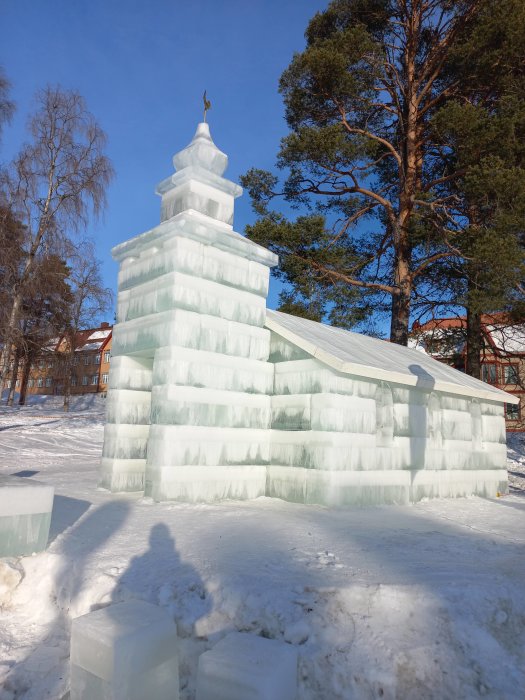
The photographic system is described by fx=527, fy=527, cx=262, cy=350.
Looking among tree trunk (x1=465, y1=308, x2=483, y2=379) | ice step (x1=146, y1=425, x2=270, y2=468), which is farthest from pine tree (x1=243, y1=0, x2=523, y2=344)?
ice step (x1=146, y1=425, x2=270, y2=468)

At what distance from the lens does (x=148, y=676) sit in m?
3.31

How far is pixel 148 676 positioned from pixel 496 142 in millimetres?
16972

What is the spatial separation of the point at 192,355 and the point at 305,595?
5.00m

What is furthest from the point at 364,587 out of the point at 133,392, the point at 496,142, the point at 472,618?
the point at 496,142

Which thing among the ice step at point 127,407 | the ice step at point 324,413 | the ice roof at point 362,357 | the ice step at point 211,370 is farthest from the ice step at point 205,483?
the ice roof at point 362,357

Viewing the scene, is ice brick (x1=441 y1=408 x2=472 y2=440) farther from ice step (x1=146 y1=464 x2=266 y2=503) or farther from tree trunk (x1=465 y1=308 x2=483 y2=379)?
tree trunk (x1=465 y1=308 x2=483 y2=379)

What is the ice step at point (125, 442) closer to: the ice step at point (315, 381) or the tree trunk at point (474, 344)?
the ice step at point (315, 381)

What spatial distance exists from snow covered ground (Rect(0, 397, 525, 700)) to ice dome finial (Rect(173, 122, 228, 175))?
22.1 ft

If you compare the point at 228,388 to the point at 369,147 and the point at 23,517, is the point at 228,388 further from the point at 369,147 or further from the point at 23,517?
the point at 369,147

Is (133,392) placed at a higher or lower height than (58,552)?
higher

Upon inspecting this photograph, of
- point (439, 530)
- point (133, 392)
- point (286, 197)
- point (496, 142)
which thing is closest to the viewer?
point (439, 530)

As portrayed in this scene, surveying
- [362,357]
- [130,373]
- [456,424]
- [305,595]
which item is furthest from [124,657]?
[456,424]

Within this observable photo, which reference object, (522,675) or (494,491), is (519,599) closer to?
(522,675)

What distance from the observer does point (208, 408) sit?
8.63m
